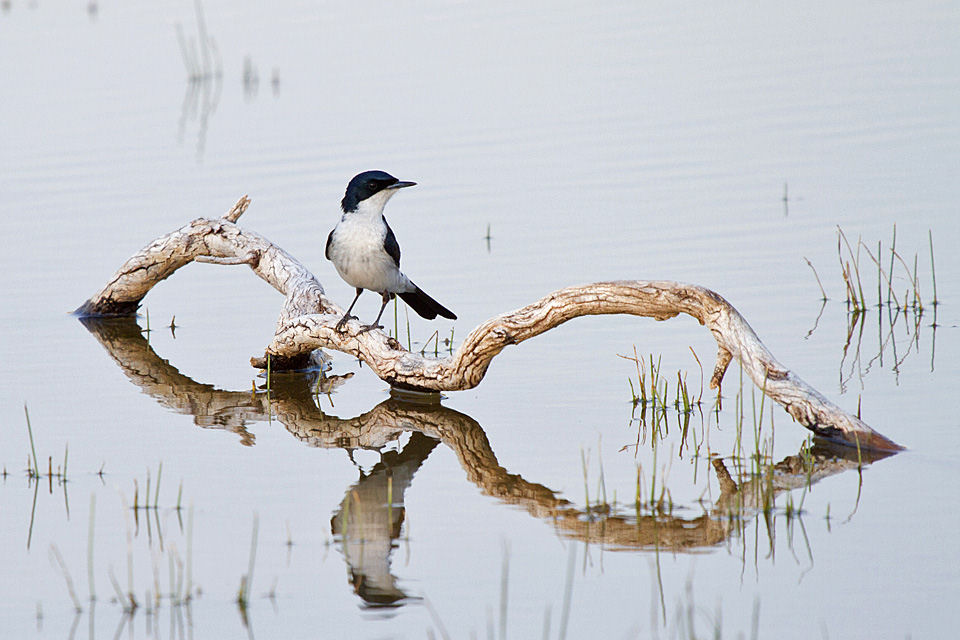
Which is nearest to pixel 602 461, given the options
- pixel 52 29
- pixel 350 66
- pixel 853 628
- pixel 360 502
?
pixel 360 502

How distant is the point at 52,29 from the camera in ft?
86.4

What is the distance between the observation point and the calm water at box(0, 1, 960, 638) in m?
5.84

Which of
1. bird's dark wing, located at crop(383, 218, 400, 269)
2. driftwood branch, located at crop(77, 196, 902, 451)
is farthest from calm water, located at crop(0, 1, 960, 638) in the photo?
bird's dark wing, located at crop(383, 218, 400, 269)

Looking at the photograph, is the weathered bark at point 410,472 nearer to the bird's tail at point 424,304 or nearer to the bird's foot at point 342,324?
the bird's foot at point 342,324

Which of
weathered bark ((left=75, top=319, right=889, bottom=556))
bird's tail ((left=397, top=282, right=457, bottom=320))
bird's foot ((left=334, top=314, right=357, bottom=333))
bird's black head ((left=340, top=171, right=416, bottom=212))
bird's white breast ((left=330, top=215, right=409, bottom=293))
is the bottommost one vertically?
weathered bark ((left=75, top=319, right=889, bottom=556))

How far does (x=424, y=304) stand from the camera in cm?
956

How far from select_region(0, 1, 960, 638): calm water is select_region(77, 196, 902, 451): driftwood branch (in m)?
0.30

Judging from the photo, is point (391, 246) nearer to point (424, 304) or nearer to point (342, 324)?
point (342, 324)

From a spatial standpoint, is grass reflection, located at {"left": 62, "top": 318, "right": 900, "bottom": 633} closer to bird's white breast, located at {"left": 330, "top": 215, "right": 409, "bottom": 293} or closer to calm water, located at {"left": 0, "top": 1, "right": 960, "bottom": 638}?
calm water, located at {"left": 0, "top": 1, "right": 960, "bottom": 638}

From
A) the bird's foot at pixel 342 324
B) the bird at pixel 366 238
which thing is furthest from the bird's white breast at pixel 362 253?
the bird's foot at pixel 342 324

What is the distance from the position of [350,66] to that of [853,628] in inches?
702

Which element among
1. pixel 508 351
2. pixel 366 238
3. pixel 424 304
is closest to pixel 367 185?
pixel 366 238

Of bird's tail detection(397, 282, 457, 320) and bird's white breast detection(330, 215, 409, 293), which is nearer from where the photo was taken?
→ bird's white breast detection(330, 215, 409, 293)

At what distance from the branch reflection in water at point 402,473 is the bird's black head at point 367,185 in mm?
1521
